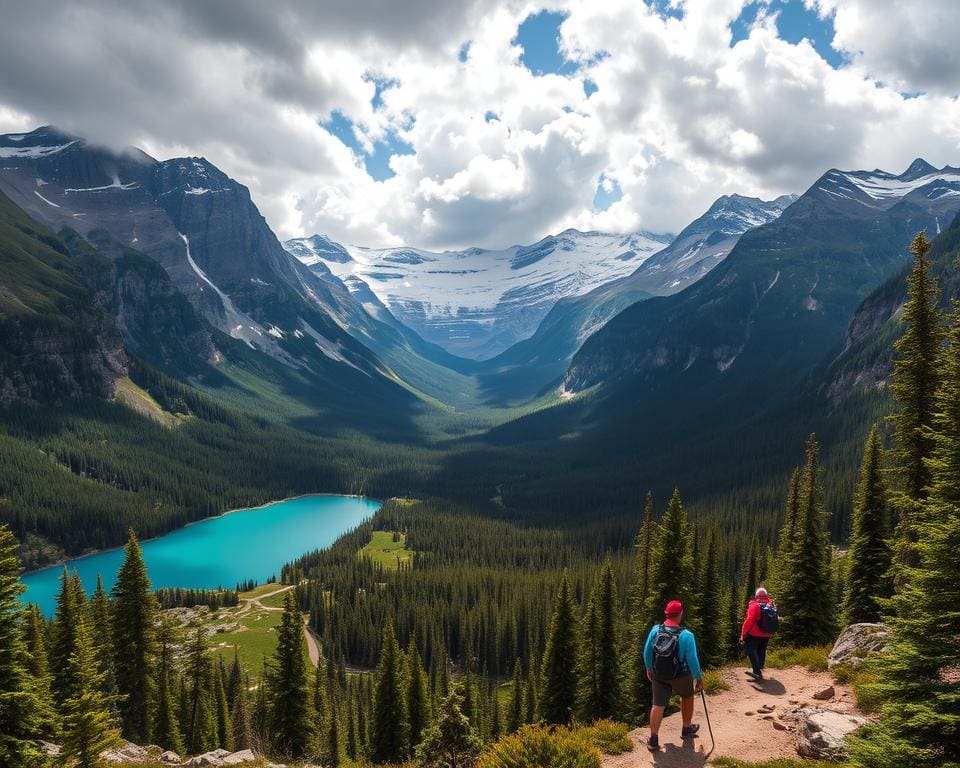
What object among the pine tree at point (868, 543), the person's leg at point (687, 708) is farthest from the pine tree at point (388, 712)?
the person's leg at point (687, 708)

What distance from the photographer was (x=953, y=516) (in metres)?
12.6

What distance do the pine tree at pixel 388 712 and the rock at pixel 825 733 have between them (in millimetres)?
34729

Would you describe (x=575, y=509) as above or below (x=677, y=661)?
below

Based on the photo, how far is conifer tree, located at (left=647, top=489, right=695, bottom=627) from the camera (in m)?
36.8

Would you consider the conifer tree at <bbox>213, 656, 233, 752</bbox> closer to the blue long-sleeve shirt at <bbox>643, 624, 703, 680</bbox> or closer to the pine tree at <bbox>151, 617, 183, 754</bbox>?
the pine tree at <bbox>151, 617, 183, 754</bbox>

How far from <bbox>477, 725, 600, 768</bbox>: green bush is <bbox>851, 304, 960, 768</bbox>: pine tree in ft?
20.5

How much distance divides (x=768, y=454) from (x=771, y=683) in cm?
17912

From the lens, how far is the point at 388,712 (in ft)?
149

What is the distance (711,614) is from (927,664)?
3630cm

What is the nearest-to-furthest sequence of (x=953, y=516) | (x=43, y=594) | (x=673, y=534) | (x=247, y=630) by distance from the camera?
1. (x=953, y=516)
2. (x=673, y=534)
3. (x=247, y=630)
4. (x=43, y=594)

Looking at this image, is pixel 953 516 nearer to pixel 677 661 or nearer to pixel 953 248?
pixel 677 661

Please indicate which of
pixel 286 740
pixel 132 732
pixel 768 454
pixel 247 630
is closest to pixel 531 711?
pixel 286 740

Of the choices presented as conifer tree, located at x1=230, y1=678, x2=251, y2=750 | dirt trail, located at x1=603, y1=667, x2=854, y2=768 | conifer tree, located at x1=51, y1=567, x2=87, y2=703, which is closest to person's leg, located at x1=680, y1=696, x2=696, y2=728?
dirt trail, located at x1=603, y1=667, x2=854, y2=768

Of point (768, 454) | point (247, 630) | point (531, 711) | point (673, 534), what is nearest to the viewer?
point (673, 534)
